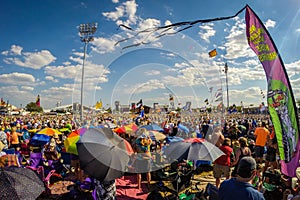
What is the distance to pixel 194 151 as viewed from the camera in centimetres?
454

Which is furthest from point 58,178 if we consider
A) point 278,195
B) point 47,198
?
point 278,195

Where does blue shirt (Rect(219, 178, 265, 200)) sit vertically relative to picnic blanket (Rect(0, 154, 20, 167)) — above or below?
above

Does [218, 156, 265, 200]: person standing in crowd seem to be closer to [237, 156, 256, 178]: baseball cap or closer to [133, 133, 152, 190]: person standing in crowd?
[237, 156, 256, 178]: baseball cap

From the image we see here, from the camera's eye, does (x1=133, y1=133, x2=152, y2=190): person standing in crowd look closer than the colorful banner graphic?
No

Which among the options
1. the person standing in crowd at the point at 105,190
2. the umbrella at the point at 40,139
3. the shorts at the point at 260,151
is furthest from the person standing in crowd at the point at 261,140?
the umbrella at the point at 40,139

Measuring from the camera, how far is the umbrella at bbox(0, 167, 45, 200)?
252cm

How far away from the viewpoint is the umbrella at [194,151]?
442 centimetres

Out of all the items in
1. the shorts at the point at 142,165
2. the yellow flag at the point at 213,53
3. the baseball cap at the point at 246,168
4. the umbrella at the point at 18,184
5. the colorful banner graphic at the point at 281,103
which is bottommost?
the shorts at the point at 142,165

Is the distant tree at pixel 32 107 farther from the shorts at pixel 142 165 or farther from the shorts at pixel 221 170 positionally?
the shorts at pixel 221 170

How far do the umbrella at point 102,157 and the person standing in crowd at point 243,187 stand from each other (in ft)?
5.31

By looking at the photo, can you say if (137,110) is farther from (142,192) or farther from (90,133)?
(90,133)

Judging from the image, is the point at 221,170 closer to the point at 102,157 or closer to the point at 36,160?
the point at 102,157

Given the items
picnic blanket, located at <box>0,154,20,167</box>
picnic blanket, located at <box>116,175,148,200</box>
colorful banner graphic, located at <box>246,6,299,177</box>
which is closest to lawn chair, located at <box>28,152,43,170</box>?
picnic blanket, located at <box>0,154,20,167</box>

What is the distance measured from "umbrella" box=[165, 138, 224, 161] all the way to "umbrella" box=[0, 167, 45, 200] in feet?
8.69
